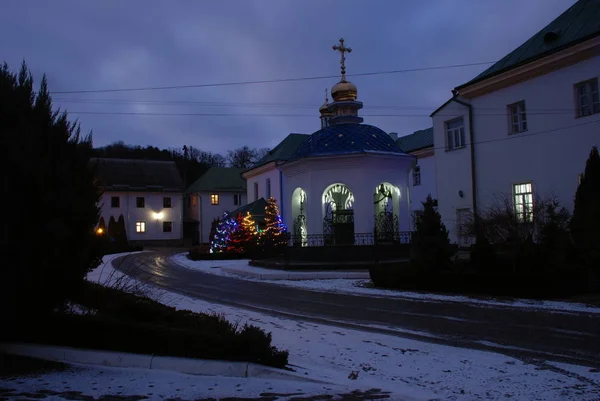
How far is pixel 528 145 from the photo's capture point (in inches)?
793

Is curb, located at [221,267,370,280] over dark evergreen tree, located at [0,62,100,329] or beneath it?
beneath

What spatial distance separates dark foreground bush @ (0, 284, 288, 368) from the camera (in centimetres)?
596

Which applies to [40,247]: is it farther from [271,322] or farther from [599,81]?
[599,81]

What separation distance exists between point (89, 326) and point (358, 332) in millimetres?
4308

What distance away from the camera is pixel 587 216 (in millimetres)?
14898

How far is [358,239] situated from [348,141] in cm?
467

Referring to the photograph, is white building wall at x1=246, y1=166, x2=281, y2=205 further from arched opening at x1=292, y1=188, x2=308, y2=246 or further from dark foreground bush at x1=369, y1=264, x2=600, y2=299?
dark foreground bush at x1=369, y1=264, x2=600, y2=299

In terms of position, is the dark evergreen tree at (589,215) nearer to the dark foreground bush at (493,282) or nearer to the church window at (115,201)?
the dark foreground bush at (493,282)

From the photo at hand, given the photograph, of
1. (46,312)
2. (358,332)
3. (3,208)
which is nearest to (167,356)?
(46,312)

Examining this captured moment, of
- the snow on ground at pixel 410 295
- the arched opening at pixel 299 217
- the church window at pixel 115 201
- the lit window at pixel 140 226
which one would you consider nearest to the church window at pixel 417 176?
the arched opening at pixel 299 217

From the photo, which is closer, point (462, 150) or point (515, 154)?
point (515, 154)

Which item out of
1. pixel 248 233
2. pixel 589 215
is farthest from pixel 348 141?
pixel 248 233

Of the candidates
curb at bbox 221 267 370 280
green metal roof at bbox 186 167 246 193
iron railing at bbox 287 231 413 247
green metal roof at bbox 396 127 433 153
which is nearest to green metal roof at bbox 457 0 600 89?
iron railing at bbox 287 231 413 247

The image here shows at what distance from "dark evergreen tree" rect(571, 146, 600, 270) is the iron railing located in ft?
24.8
